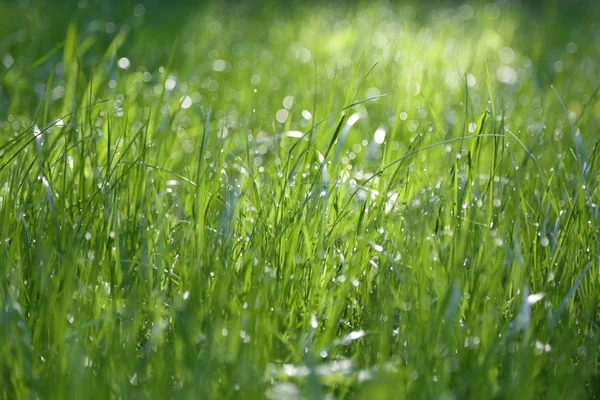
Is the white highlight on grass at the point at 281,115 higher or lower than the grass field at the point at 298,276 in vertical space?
higher

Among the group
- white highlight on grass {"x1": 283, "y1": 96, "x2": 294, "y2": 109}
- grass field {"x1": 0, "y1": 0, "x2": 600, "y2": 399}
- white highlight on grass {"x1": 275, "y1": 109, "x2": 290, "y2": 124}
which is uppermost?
white highlight on grass {"x1": 283, "y1": 96, "x2": 294, "y2": 109}

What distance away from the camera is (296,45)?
361cm

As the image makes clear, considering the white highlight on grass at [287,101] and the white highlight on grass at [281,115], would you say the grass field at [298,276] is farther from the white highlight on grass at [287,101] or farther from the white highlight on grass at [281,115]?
the white highlight on grass at [287,101]

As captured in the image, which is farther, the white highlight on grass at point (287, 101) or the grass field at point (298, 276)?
the white highlight on grass at point (287, 101)

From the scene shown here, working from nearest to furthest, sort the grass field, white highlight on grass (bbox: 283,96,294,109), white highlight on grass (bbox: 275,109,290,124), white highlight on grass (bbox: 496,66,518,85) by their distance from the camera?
the grass field < white highlight on grass (bbox: 275,109,290,124) < white highlight on grass (bbox: 283,96,294,109) < white highlight on grass (bbox: 496,66,518,85)

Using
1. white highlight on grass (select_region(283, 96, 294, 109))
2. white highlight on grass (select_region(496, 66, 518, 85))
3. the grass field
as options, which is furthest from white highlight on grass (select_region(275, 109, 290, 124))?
white highlight on grass (select_region(496, 66, 518, 85))

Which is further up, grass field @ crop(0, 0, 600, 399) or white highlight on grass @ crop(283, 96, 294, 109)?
white highlight on grass @ crop(283, 96, 294, 109)

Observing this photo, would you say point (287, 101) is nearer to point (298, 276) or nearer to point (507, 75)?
point (507, 75)

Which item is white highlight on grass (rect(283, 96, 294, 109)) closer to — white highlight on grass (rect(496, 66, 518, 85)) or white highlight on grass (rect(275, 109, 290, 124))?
white highlight on grass (rect(275, 109, 290, 124))

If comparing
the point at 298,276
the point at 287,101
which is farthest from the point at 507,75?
the point at 298,276

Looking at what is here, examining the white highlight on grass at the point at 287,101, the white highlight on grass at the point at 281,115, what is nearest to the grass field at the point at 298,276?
the white highlight on grass at the point at 281,115

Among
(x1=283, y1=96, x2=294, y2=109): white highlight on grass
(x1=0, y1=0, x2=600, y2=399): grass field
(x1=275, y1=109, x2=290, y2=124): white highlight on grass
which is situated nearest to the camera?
(x1=0, y1=0, x2=600, y2=399): grass field

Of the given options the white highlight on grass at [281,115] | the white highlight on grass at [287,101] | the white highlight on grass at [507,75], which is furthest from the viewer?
the white highlight on grass at [507,75]

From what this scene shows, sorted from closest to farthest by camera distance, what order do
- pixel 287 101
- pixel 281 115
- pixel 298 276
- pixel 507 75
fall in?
pixel 298 276
pixel 281 115
pixel 287 101
pixel 507 75
